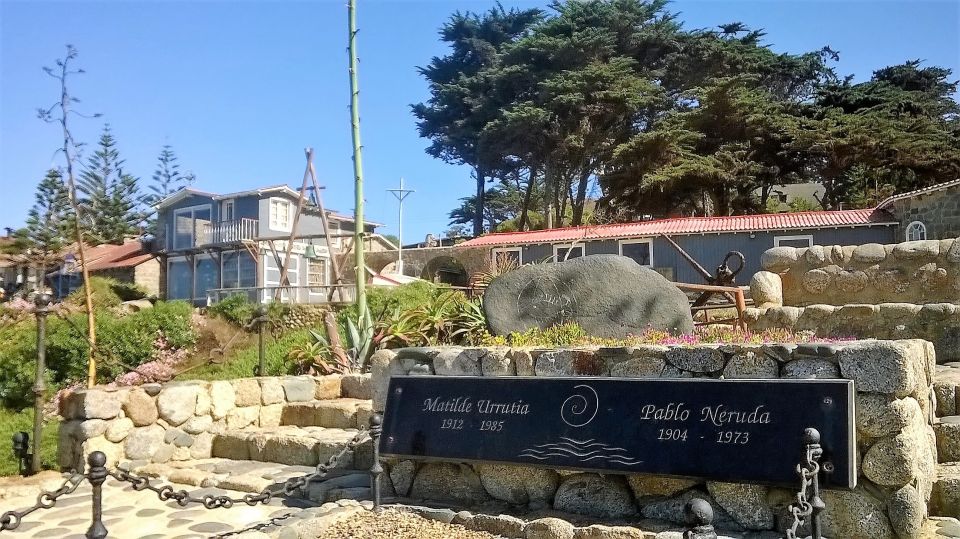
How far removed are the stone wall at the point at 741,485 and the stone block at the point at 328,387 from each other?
3139 millimetres

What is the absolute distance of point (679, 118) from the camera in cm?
2995

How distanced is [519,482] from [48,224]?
24.6m

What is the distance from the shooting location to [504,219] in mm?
43469

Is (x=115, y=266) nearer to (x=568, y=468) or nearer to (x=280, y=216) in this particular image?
(x=280, y=216)

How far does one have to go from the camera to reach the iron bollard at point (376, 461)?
4.93m

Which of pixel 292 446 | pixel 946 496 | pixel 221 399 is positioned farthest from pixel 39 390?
pixel 946 496

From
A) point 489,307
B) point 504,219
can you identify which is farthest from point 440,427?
point 504,219

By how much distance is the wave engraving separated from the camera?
4348 mm

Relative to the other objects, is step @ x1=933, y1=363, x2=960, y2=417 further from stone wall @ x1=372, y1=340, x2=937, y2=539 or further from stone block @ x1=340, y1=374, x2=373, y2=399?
stone block @ x1=340, y1=374, x2=373, y2=399

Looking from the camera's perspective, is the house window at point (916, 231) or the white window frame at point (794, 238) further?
the white window frame at point (794, 238)

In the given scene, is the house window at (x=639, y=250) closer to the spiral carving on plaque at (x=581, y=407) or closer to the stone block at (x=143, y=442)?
the stone block at (x=143, y=442)

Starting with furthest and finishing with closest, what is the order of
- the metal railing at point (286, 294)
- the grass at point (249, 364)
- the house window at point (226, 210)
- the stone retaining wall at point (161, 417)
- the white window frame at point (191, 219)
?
the white window frame at point (191, 219)
the house window at point (226, 210)
the metal railing at point (286, 294)
the grass at point (249, 364)
the stone retaining wall at point (161, 417)

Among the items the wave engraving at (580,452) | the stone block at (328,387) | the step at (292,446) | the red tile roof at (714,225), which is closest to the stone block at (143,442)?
the step at (292,446)

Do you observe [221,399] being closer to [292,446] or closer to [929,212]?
[292,446]
